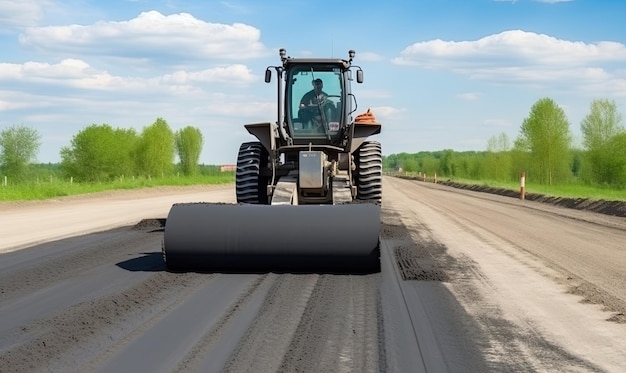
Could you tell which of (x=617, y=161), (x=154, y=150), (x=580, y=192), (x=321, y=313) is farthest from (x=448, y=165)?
(x=321, y=313)

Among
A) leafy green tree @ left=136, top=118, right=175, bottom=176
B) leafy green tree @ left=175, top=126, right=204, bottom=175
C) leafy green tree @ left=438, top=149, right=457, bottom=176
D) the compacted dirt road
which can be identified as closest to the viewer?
the compacted dirt road

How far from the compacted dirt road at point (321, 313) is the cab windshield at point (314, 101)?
344cm

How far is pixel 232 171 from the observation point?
87.3 meters

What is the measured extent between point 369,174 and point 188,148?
72883 millimetres

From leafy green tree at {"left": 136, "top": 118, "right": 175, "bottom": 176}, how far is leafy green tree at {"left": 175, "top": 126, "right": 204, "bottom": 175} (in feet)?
36.5

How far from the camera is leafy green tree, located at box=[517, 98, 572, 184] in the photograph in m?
55.9

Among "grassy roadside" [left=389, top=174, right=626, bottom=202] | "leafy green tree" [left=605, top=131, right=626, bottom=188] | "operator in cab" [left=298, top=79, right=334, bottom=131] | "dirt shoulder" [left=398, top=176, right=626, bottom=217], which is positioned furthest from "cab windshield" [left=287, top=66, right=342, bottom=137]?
"leafy green tree" [left=605, top=131, right=626, bottom=188]

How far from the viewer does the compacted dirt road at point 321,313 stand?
16.4 feet

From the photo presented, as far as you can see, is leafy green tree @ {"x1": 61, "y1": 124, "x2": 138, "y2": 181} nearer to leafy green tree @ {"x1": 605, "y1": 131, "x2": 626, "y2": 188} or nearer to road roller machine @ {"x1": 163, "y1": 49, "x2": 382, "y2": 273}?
leafy green tree @ {"x1": 605, "y1": 131, "x2": 626, "y2": 188}

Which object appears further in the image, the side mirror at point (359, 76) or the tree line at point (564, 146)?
the tree line at point (564, 146)

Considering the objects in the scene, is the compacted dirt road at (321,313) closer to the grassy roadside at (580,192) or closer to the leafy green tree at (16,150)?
the grassy roadside at (580,192)

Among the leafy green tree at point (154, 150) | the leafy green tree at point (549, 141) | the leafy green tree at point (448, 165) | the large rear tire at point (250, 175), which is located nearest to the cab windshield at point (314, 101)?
the large rear tire at point (250, 175)

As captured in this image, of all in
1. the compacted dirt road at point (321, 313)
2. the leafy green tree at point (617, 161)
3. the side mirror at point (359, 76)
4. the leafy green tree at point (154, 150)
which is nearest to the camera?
the compacted dirt road at point (321, 313)

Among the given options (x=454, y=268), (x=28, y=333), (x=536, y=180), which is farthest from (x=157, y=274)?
(x=536, y=180)
